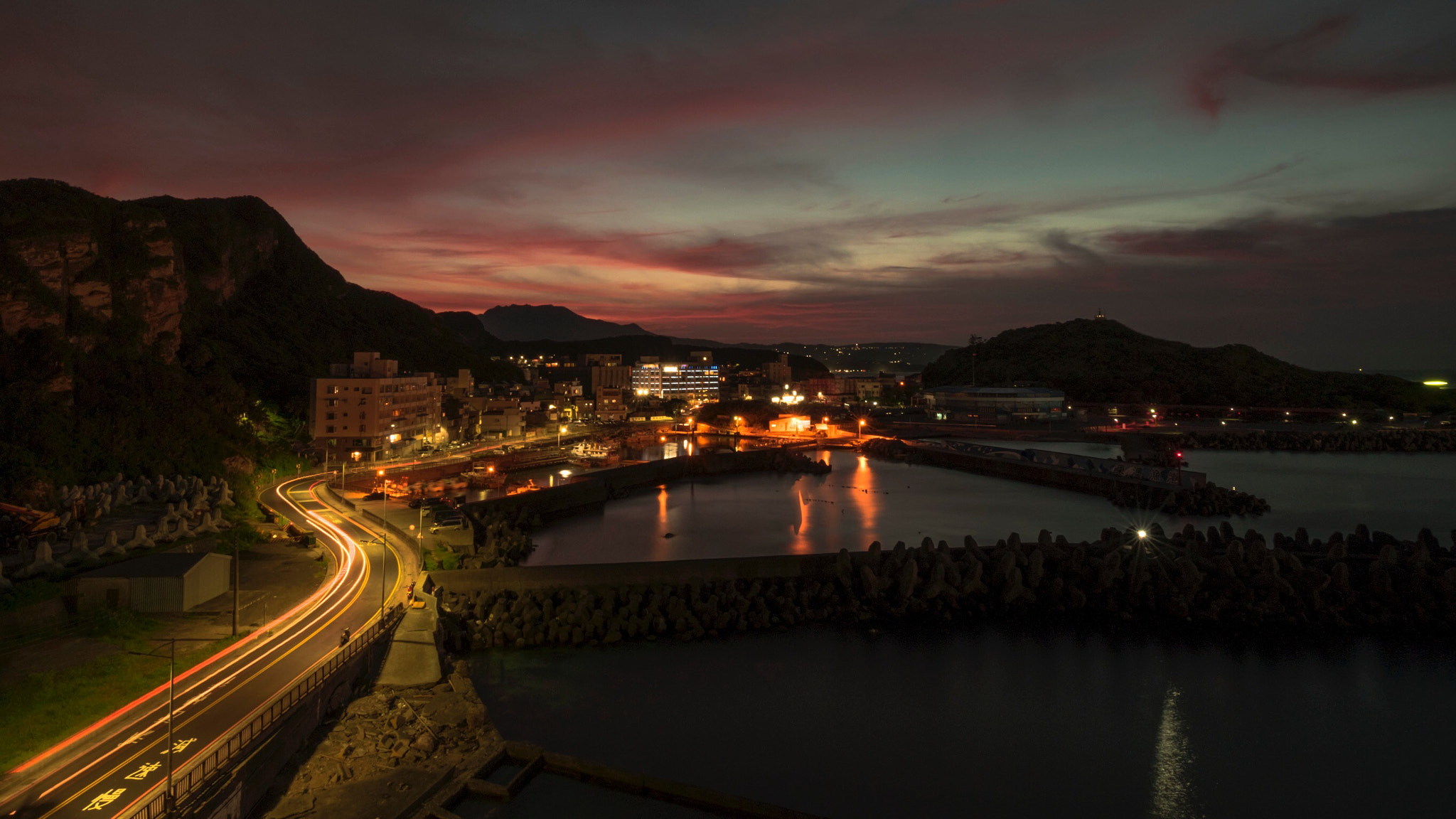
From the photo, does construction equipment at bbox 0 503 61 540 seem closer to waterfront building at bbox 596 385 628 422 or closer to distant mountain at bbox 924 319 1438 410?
waterfront building at bbox 596 385 628 422

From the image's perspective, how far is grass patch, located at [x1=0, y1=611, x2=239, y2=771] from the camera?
266 inches

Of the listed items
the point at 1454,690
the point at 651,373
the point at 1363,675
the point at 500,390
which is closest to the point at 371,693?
the point at 1363,675

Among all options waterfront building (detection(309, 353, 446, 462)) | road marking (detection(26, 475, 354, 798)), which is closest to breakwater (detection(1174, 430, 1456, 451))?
waterfront building (detection(309, 353, 446, 462))

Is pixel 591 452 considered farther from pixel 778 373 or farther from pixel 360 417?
pixel 778 373

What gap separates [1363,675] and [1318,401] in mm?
65764

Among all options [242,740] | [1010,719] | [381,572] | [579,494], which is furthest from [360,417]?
[1010,719]

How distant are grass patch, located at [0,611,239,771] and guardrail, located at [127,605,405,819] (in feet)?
5.12

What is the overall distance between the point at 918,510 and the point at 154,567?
67.9 feet

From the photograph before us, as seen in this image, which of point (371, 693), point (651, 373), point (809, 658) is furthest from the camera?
point (651, 373)

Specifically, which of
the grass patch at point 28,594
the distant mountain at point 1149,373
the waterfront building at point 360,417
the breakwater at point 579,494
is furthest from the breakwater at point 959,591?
the distant mountain at point 1149,373

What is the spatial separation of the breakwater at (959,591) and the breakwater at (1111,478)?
8569mm

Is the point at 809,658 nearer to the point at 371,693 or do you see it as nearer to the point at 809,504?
the point at 371,693

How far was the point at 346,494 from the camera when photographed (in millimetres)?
21375

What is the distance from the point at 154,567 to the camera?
35.0ft
